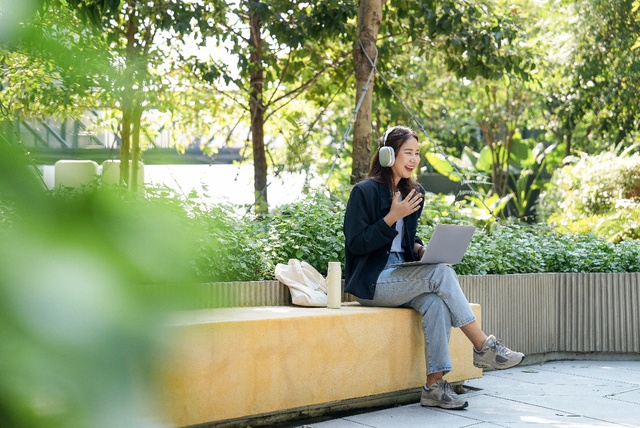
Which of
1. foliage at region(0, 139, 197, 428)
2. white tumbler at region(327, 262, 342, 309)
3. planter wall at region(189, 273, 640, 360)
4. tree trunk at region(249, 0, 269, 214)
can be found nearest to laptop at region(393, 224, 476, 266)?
white tumbler at region(327, 262, 342, 309)

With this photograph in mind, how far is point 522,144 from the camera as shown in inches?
910

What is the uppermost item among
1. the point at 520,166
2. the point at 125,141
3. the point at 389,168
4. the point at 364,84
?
the point at 520,166

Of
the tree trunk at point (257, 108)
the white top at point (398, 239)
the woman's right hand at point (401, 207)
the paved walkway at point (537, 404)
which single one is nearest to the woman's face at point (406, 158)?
the white top at point (398, 239)

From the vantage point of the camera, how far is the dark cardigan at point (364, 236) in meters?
4.57

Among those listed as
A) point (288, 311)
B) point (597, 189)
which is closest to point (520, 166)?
point (597, 189)

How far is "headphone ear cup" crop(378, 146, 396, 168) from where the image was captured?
15.6 ft

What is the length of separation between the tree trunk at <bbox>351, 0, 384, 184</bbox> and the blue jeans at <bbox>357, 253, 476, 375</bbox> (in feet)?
9.57

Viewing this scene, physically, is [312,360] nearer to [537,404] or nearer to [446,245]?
[446,245]

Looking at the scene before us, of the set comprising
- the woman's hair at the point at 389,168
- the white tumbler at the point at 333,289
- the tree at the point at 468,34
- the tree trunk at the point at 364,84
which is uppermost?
the tree at the point at 468,34

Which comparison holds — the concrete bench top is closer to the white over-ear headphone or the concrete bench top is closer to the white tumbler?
the white tumbler

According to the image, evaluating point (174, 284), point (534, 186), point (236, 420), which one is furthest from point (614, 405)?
point (534, 186)

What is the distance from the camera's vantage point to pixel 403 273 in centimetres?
466

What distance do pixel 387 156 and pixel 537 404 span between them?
1.60 metres

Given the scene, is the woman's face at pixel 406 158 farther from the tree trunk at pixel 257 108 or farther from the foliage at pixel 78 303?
the tree trunk at pixel 257 108
